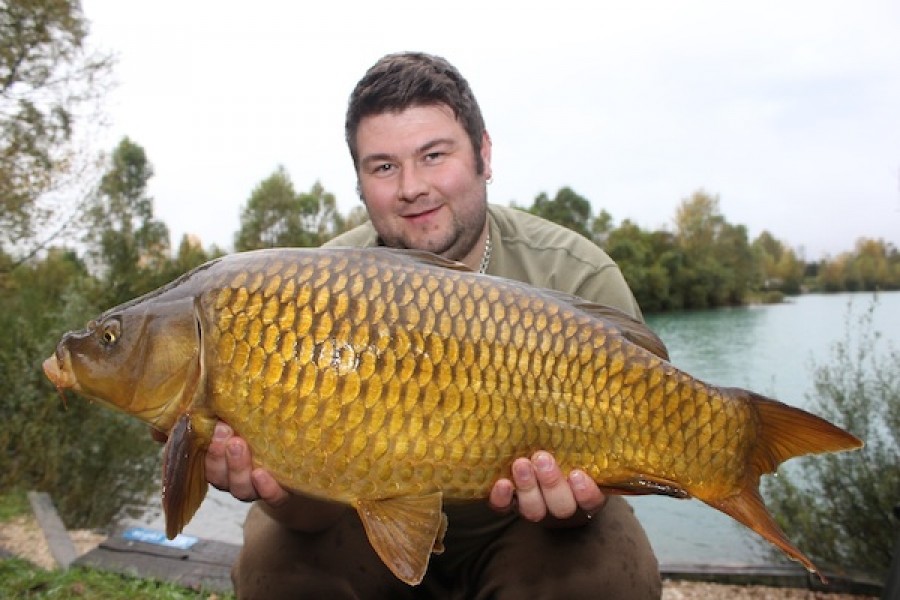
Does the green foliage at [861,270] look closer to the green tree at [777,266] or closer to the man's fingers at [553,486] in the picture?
the green tree at [777,266]

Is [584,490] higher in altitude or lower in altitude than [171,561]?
higher

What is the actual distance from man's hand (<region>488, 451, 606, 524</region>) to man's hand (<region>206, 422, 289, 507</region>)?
446mm

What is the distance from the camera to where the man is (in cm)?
190

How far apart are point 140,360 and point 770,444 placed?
3.96ft

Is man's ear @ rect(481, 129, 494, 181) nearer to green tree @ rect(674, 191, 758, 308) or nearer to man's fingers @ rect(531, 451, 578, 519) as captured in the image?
man's fingers @ rect(531, 451, 578, 519)

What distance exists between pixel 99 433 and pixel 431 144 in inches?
205

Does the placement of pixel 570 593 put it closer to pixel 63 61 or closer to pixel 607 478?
pixel 607 478

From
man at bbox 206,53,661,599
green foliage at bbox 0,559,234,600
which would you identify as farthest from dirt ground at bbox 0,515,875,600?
man at bbox 206,53,661,599

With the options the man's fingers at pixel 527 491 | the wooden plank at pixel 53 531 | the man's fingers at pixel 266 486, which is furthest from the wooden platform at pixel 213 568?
the man's fingers at pixel 527 491

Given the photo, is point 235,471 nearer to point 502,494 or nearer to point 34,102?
point 502,494

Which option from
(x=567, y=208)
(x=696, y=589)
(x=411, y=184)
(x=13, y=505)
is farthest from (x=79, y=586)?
(x=567, y=208)

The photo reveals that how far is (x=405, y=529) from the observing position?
1428 mm

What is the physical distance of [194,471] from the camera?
4.80ft

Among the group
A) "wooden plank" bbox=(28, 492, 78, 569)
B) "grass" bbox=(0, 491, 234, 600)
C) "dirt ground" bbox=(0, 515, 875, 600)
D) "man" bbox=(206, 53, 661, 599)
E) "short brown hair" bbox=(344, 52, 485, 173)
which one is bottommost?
"dirt ground" bbox=(0, 515, 875, 600)
